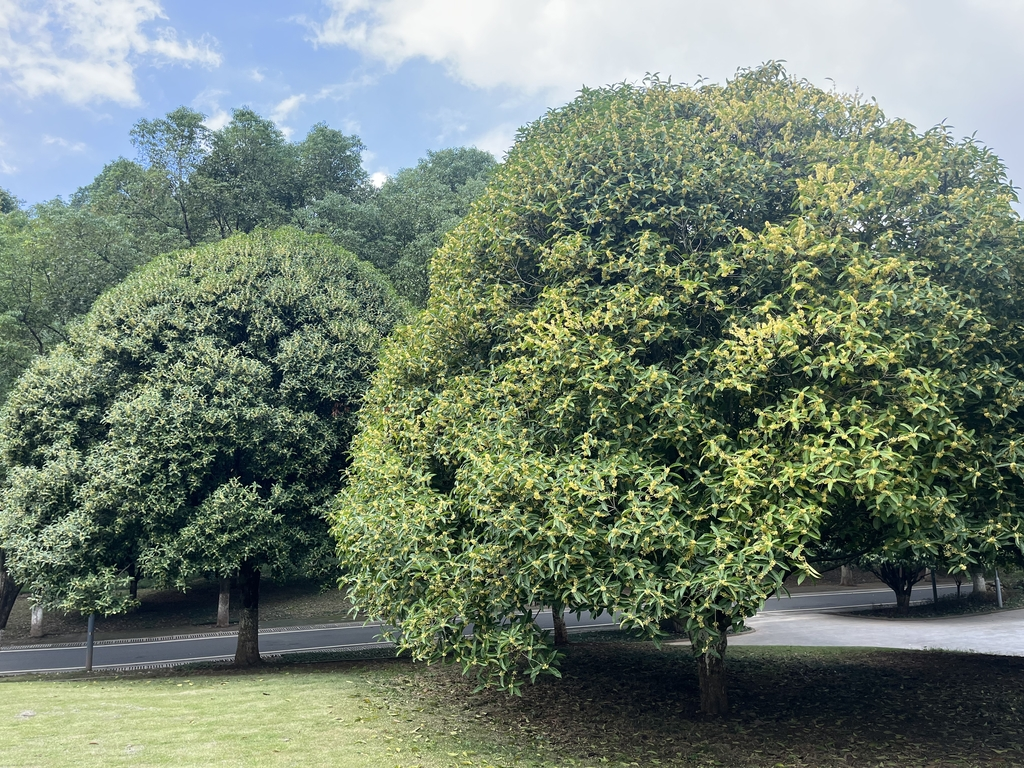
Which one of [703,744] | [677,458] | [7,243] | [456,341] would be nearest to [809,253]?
[677,458]

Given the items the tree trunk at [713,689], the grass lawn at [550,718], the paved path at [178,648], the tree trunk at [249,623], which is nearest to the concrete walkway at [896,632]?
the grass lawn at [550,718]

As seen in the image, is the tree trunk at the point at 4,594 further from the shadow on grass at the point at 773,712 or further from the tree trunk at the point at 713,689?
the tree trunk at the point at 713,689

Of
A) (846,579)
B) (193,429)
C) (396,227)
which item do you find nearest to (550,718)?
(193,429)

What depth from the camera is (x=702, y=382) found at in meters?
7.18

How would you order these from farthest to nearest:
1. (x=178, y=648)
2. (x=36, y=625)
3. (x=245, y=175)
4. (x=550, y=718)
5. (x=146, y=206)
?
(x=245, y=175), (x=146, y=206), (x=36, y=625), (x=178, y=648), (x=550, y=718)

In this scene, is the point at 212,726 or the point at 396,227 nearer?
the point at 212,726

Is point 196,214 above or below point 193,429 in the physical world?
above

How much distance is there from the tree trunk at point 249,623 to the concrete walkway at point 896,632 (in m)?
12.4

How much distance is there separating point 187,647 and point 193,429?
1247cm

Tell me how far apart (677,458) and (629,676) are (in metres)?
6.94

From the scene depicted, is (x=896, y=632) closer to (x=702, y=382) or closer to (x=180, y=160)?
(x=702, y=382)

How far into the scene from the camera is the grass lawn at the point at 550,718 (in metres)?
7.91

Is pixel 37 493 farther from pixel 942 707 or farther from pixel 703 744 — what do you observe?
pixel 942 707

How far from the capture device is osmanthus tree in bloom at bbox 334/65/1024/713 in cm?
647
